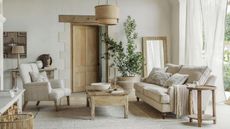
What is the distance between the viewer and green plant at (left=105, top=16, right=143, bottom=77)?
28.5 ft

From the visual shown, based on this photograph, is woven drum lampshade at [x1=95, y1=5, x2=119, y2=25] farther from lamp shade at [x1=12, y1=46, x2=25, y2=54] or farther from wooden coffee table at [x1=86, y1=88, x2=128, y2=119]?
lamp shade at [x1=12, y1=46, x2=25, y2=54]

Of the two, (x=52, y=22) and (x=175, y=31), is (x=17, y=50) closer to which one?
(x=52, y=22)

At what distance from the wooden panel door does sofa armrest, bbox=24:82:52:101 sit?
2.89 metres

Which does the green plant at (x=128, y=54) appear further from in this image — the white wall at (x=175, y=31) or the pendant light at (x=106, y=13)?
the pendant light at (x=106, y=13)

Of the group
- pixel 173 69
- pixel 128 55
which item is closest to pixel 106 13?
pixel 173 69

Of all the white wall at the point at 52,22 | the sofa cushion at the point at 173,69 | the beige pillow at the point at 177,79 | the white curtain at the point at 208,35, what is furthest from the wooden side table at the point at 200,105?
the white wall at the point at 52,22

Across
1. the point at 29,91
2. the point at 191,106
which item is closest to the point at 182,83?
the point at 191,106

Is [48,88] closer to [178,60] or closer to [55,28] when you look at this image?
[55,28]

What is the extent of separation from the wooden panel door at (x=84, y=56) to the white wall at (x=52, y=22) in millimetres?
338

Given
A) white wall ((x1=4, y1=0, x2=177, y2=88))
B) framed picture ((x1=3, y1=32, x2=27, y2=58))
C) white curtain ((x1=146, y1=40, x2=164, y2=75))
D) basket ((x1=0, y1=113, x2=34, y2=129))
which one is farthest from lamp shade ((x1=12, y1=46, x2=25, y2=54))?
basket ((x1=0, y1=113, x2=34, y2=129))

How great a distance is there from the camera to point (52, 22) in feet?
28.6

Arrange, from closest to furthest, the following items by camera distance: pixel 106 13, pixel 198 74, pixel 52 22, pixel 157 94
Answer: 1. pixel 157 94
2. pixel 198 74
3. pixel 106 13
4. pixel 52 22

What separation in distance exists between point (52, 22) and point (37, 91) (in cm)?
308

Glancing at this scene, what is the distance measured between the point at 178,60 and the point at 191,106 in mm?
3870
